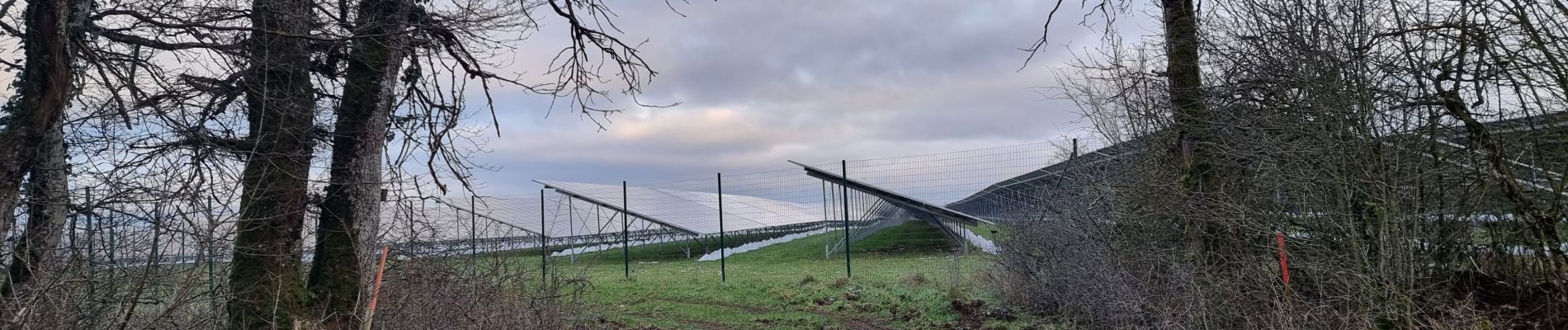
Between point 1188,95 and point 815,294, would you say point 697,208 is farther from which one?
point 1188,95

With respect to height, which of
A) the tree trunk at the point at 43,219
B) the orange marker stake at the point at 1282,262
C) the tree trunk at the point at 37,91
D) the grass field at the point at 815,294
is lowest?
the grass field at the point at 815,294

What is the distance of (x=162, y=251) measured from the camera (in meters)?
4.14

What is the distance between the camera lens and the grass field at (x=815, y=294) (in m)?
8.34

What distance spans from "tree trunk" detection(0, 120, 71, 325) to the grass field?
3073mm

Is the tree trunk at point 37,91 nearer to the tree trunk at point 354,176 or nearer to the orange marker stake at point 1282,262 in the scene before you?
the tree trunk at point 354,176

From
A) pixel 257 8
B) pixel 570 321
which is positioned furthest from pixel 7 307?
pixel 570 321

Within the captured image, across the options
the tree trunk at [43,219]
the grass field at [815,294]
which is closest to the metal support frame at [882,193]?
the grass field at [815,294]

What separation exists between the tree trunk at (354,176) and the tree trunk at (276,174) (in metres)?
0.22

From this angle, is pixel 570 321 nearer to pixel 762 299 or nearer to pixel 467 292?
pixel 467 292

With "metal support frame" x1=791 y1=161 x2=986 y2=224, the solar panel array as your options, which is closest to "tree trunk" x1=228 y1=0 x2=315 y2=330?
"metal support frame" x1=791 y1=161 x2=986 y2=224

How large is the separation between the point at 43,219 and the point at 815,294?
7504mm

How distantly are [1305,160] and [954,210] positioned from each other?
1040 centimetres

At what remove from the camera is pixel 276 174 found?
208 inches

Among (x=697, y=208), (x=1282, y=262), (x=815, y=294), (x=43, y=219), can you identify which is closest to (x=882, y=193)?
(x=815, y=294)
